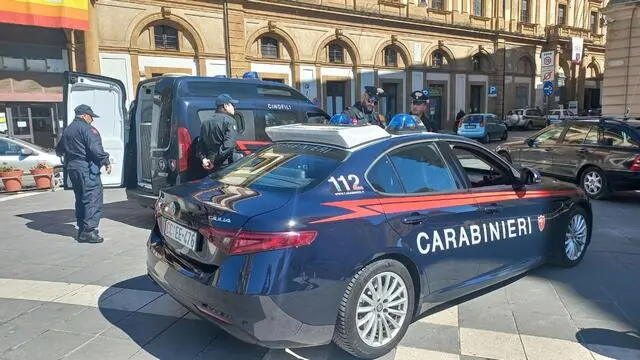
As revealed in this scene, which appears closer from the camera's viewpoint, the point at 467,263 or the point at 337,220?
the point at 337,220

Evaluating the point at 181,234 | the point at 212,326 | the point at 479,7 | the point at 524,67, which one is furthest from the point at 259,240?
the point at 524,67

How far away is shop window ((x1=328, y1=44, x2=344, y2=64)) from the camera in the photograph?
25281 mm

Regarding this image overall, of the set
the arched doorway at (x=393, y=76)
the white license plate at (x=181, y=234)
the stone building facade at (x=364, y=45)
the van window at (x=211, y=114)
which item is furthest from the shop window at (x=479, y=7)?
the white license plate at (x=181, y=234)

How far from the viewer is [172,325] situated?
3.61 m

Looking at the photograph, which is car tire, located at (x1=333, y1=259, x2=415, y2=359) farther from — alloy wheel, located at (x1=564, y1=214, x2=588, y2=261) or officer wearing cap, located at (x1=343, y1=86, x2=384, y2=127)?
officer wearing cap, located at (x1=343, y1=86, x2=384, y2=127)

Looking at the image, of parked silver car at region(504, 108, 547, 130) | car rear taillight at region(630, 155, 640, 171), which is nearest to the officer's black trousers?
car rear taillight at region(630, 155, 640, 171)

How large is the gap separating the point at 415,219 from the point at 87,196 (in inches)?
176

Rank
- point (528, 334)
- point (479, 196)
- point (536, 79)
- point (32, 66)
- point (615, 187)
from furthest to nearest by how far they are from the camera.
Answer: point (536, 79), point (32, 66), point (615, 187), point (479, 196), point (528, 334)

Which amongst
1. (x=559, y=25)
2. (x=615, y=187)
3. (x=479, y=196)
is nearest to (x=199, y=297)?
(x=479, y=196)

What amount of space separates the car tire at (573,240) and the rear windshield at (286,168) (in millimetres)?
2663

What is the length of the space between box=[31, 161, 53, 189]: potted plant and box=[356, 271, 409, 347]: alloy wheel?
34.0 ft

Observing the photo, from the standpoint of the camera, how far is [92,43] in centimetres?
1791

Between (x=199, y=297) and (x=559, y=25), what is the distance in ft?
133

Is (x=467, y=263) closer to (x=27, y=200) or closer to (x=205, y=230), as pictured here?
(x=205, y=230)
